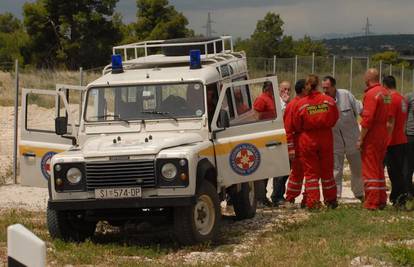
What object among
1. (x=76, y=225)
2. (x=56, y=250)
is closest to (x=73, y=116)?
(x=76, y=225)

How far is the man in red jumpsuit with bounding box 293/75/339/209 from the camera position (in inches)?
424

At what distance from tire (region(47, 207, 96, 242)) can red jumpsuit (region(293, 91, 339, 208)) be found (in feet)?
10.0

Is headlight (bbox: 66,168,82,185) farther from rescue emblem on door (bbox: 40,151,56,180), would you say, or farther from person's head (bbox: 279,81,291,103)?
person's head (bbox: 279,81,291,103)

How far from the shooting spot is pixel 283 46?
2156 inches

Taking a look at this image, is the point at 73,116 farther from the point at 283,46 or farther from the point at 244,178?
the point at 283,46

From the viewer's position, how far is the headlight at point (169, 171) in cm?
857

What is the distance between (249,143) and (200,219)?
1287 millimetres

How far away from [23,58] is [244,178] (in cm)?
3779

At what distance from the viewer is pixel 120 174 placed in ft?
28.5

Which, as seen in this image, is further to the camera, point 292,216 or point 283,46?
point 283,46

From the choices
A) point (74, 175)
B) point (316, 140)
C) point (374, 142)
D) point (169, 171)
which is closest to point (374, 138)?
point (374, 142)

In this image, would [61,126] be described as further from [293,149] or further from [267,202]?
[267,202]

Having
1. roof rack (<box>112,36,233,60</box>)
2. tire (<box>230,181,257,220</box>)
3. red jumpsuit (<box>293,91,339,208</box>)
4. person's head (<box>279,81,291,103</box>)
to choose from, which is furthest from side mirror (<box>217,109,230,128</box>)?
person's head (<box>279,81,291,103</box>)

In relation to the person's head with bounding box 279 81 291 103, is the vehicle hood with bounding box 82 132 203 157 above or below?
below
